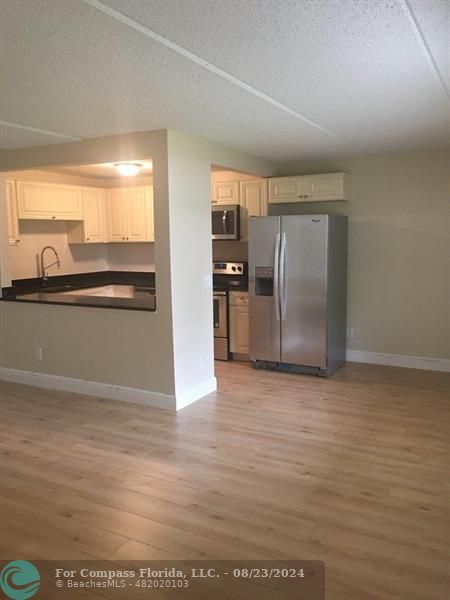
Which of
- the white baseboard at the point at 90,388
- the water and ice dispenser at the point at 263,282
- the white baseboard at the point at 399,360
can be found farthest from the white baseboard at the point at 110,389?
the white baseboard at the point at 399,360

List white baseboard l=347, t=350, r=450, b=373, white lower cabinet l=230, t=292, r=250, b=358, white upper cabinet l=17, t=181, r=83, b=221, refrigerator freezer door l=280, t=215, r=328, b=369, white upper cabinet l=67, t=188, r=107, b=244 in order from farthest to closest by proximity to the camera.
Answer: white upper cabinet l=67, t=188, r=107, b=244 < white lower cabinet l=230, t=292, r=250, b=358 < white upper cabinet l=17, t=181, r=83, b=221 < white baseboard l=347, t=350, r=450, b=373 < refrigerator freezer door l=280, t=215, r=328, b=369

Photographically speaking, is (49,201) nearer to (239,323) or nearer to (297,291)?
(239,323)

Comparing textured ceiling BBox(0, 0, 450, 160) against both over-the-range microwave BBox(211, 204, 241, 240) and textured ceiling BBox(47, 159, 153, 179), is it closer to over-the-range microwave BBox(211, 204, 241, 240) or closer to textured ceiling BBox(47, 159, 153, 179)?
textured ceiling BBox(47, 159, 153, 179)

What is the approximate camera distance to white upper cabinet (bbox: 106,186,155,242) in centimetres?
684

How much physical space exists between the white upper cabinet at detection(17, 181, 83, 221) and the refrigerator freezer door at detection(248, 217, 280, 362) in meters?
2.45

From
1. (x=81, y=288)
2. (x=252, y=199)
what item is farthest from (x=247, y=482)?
(x=81, y=288)

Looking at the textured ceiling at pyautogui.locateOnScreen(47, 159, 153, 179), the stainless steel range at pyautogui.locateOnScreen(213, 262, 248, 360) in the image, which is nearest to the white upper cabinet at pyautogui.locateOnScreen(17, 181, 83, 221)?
the textured ceiling at pyautogui.locateOnScreen(47, 159, 153, 179)

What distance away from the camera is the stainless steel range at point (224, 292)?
20.2 ft

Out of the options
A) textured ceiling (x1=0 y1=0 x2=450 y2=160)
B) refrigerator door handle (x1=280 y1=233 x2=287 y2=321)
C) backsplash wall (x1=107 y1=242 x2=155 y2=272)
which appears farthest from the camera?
backsplash wall (x1=107 y1=242 x2=155 y2=272)

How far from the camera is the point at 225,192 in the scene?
6.29 meters

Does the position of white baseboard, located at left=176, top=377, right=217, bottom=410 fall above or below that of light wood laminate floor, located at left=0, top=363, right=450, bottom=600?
above

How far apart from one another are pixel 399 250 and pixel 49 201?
4218 mm

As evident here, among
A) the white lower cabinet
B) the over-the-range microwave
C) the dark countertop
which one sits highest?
the over-the-range microwave

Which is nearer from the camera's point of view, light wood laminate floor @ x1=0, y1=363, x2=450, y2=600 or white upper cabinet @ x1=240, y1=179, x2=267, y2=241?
light wood laminate floor @ x1=0, y1=363, x2=450, y2=600
